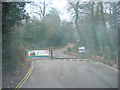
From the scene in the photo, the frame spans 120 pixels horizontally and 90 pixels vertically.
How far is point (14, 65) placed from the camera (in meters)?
7.46

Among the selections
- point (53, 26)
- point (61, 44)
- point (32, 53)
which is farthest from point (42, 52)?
point (61, 44)

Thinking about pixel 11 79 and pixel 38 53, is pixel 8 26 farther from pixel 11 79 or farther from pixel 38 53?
pixel 38 53

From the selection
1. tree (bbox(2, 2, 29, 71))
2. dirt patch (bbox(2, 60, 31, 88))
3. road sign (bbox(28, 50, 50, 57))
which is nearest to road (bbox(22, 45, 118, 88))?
dirt patch (bbox(2, 60, 31, 88))

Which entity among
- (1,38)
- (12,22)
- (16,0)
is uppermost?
(16,0)

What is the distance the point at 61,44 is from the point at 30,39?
13.7 metres

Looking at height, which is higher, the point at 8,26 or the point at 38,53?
the point at 8,26

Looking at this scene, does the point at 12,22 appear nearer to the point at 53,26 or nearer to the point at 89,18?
the point at 89,18

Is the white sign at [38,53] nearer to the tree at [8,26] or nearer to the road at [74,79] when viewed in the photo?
the tree at [8,26]

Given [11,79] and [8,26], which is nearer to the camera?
[11,79]

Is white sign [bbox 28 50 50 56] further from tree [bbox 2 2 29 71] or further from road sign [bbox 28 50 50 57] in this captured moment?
tree [bbox 2 2 29 71]

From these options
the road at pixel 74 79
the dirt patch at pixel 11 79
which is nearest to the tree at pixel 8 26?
the dirt patch at pixel 11 79

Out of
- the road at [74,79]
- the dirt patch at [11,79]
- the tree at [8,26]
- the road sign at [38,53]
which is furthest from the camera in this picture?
the road sign at [38,53]

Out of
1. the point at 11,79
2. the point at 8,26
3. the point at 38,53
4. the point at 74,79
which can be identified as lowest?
the point at 11,79

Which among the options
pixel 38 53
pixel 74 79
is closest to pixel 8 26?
pixel 74 79
